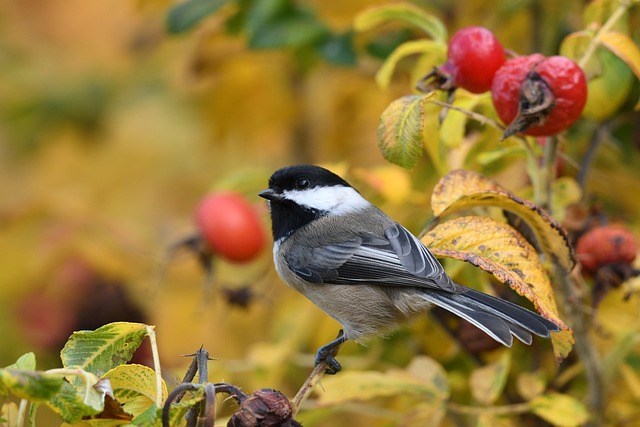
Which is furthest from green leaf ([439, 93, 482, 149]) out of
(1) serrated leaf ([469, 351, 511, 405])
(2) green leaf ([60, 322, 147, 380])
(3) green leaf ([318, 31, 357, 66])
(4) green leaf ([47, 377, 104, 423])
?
(4) green leaf ([47, 377, 104, 423])

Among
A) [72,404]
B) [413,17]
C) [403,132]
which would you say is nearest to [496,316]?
[403,132]

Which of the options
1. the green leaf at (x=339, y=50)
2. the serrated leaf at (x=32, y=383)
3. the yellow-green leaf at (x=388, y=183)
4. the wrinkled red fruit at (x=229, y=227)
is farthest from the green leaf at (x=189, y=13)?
the serrated leaf at (x=32, y=383)

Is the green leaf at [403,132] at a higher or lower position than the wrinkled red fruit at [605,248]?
higher

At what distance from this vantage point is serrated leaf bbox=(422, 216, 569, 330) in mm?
1404

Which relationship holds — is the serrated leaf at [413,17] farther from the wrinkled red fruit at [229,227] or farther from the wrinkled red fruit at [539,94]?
the wrinkled red fruit at [229,227]

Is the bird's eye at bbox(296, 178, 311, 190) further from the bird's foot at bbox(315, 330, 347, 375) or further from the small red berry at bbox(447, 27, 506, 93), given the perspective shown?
the small red berry at bbox(447, 27, 506, 93)

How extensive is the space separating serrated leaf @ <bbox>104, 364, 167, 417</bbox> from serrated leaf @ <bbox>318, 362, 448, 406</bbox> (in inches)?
23.6

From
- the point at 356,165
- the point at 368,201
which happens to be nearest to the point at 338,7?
the point at 356,165

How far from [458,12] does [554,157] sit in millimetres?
957

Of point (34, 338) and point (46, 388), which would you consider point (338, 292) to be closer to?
point (46, 388)

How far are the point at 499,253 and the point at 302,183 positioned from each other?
2.57ft

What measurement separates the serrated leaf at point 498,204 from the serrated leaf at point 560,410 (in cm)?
31

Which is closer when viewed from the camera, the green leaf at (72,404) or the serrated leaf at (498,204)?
the green leaf at (72,404)

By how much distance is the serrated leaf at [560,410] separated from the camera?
1.67 meters
